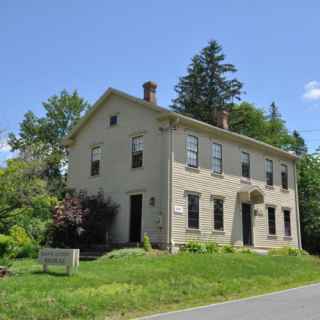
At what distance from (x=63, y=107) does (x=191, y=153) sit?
2571 centimetres

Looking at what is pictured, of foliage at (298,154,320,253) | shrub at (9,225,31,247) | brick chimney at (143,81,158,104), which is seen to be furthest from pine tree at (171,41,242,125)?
shrub at (9,225,31,247)

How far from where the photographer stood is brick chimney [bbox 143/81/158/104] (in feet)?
76.9

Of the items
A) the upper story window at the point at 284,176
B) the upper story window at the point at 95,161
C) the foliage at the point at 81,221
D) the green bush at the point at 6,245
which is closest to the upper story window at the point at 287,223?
the upper story window at the point at 284,176

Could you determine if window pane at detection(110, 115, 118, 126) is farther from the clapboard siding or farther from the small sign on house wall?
the small sign on house wall

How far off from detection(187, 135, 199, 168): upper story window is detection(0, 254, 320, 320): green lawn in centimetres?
490

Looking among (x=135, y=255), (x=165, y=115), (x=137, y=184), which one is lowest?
(x=135, y=255)

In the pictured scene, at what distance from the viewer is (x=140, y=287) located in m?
11.7

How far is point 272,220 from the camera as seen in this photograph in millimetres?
25844

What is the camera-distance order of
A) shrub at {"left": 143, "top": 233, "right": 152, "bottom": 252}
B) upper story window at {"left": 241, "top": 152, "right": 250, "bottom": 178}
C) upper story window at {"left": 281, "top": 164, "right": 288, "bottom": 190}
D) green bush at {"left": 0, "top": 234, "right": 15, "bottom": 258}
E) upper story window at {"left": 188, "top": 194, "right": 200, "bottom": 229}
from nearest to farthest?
green bush at {"left": 0, "top": 234, "right": 15, "bottom": 258} → shrub at {"left": 143, "top": 233, "right": 152, "bottom": 252} → upper story window at {"left": 188, "top": 194, "right": 200, "bottom": 229} → upper story window at {"left": 241, "top": 152, "right": 250, "bottom": 178} → upper story window at {"left": 281, "top": 164, "right": 288, "bottom": 190}

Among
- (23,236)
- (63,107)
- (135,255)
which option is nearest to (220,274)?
(135,255)

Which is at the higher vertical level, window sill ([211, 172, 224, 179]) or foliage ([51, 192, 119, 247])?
window sill ([211, 172, 224, 179])

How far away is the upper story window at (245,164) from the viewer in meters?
24.5

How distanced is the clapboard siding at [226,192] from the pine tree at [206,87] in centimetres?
1959

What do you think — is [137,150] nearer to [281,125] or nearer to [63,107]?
[63,107]
